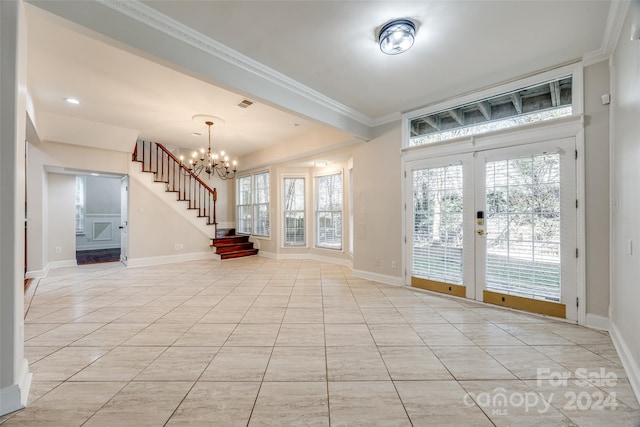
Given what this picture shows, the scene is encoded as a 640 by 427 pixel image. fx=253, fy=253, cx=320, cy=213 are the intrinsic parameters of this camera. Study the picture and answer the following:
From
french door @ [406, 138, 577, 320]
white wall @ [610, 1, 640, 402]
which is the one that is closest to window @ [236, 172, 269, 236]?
french door @ [406, 138, 577, 320]

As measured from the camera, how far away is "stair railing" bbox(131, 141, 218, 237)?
6.48 m

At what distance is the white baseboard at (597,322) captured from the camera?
260 centimetres

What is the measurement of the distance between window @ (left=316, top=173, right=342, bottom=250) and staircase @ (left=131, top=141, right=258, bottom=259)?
88.4 inches

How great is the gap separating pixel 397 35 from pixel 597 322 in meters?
3.56

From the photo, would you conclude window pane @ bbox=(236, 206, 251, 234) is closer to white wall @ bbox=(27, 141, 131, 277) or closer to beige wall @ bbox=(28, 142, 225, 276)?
beige wall @ bbox=(28, 142, 225, 276)

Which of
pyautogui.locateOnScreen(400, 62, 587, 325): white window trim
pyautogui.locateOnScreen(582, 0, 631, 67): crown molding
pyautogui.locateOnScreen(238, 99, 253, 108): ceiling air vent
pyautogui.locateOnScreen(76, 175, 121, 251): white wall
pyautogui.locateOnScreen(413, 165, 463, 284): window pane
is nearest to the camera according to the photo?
pyautogui.locateOnScreen(582, 0, 631, 67): crown molding

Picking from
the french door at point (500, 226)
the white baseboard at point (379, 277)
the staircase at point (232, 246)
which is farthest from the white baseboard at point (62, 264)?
the french door at point (500, 226)

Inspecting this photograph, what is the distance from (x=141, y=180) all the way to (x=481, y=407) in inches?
282

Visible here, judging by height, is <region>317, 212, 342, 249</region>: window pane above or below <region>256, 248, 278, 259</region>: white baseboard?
above

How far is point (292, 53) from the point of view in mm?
2674

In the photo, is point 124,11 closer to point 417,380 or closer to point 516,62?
point 417,380

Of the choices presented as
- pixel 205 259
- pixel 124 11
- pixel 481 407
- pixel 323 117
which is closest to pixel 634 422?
pixel 481 407

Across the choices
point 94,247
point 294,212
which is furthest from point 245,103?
point 94,247

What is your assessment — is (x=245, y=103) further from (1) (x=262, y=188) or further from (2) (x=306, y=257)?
(2) (x=306, y=257)
